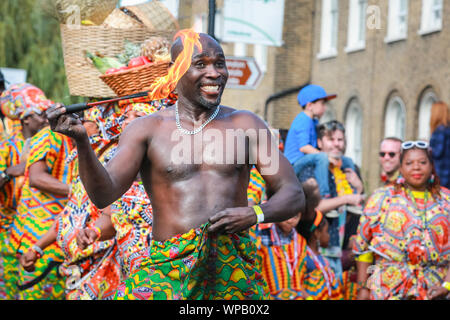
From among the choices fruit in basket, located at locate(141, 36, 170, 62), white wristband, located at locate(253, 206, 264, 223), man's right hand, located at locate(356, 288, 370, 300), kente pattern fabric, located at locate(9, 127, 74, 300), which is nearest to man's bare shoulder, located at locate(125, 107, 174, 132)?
white wristband, located at locate(253, 206, 264, 223)

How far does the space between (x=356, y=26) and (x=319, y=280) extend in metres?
16.8

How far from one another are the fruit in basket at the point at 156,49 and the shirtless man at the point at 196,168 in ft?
5.67

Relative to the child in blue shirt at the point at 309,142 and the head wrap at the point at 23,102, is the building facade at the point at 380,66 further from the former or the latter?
the head wrap at the point at 23,102

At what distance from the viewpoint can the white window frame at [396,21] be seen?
2080cm

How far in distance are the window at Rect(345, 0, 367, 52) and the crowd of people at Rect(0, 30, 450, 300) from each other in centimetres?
1231

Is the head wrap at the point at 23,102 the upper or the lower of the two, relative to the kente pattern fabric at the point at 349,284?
upper

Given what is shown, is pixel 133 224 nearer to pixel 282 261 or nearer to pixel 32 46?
pixel 282 261

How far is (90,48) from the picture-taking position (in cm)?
650

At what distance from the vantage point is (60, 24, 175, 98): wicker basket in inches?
256

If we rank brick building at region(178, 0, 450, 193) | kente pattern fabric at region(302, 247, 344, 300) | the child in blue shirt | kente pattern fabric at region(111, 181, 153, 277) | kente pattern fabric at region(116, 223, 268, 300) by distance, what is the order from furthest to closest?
1. brick building at region(178, 0, 450, 193)
2. the child in blue shirt
3. kente pattern fabric at region(302, 247, 344, 300)
4. kente pattern fabric at region(111, 181, 153, 277)
5. kente pattern fabric at region(116, 223, 268, 300)

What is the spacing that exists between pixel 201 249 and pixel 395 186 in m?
3.59

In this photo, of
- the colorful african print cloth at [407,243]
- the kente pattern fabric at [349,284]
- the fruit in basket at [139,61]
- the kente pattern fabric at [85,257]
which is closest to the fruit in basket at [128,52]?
the fruit in basket at [139,61]

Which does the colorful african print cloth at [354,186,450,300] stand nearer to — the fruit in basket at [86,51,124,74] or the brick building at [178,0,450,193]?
the fruit in basket at [86,51,124,74]

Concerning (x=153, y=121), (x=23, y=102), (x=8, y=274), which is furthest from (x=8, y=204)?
(x=153, y=121)
